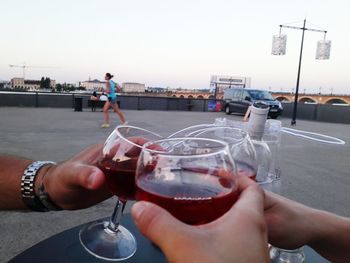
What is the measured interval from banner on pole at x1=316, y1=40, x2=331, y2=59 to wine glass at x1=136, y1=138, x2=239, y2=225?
25133mm

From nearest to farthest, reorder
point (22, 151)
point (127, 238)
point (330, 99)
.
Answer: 1. point (127, 238)
2. point (22, 151)
3. point (330, 99)

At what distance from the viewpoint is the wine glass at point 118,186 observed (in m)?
0.99

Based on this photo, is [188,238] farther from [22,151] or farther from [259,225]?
[22,151]

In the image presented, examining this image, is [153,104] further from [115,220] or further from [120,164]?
[120,164]

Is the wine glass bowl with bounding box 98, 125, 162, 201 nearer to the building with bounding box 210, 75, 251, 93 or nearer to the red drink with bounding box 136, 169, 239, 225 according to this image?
the red drink with bounding box 136, 169, 239, 225

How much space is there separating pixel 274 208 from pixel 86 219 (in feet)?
10.4

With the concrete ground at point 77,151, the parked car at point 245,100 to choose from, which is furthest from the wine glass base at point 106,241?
the parked car at point 245,100

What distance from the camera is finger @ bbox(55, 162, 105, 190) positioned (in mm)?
1051

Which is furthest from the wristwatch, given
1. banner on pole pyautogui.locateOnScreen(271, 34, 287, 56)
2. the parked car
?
banner on pole pyautogui.locateOnScreen(271, 34, 287, 56)

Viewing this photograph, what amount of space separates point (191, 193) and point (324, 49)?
2521 cm

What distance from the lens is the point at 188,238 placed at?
587 mm

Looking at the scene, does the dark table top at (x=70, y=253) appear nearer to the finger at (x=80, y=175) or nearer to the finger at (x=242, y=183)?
the finger at (x=80, y=175)

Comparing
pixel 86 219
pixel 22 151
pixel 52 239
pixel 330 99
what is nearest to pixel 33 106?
pixel 22 151

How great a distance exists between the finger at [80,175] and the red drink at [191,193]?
293 mm
